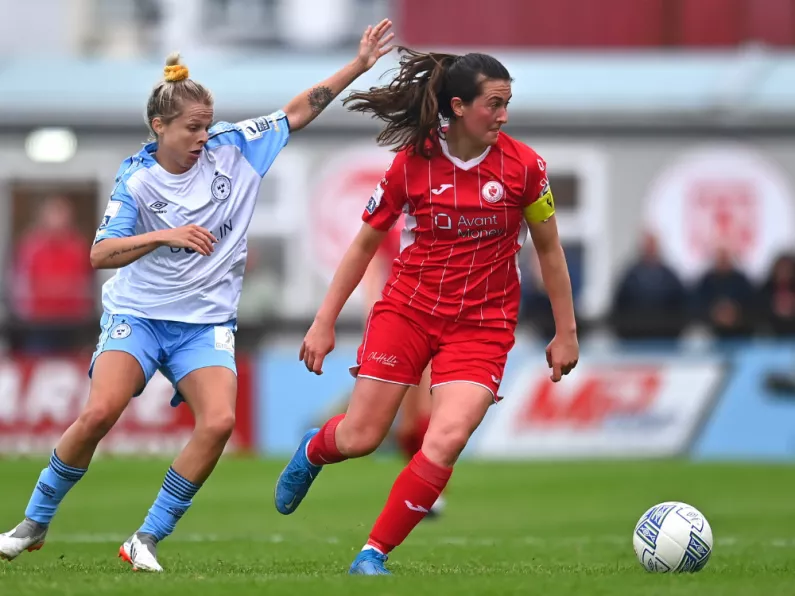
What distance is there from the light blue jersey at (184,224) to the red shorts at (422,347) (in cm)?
77

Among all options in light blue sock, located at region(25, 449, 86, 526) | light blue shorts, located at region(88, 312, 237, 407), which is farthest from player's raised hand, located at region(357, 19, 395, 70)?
light blue sock, located at region(25, 449, 86, 526)

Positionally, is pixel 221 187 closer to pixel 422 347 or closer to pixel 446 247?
pixel 446 247

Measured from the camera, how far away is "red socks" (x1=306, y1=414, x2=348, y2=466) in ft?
24.0

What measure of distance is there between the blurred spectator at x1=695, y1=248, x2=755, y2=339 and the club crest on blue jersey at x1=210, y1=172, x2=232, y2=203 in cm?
1044

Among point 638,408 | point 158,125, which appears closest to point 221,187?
point 158,125

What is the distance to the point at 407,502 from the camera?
21.6ft

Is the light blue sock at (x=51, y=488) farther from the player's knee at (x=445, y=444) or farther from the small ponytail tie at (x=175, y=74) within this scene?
the small ponytail tie at (x=175, y=74)

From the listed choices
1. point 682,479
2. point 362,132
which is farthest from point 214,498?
point 362,132

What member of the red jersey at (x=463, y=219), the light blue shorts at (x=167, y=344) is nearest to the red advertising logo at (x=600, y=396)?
the red jersey at (x=463, y=219)

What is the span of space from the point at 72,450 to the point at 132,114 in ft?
43.2

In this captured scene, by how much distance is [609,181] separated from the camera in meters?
19.7

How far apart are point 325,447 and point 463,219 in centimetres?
129

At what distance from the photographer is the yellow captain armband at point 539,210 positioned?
277 inches

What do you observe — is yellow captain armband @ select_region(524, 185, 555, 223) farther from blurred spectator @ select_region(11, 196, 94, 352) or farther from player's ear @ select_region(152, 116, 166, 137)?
blurred spectator @ select_region(11, 196, 94, 352)
